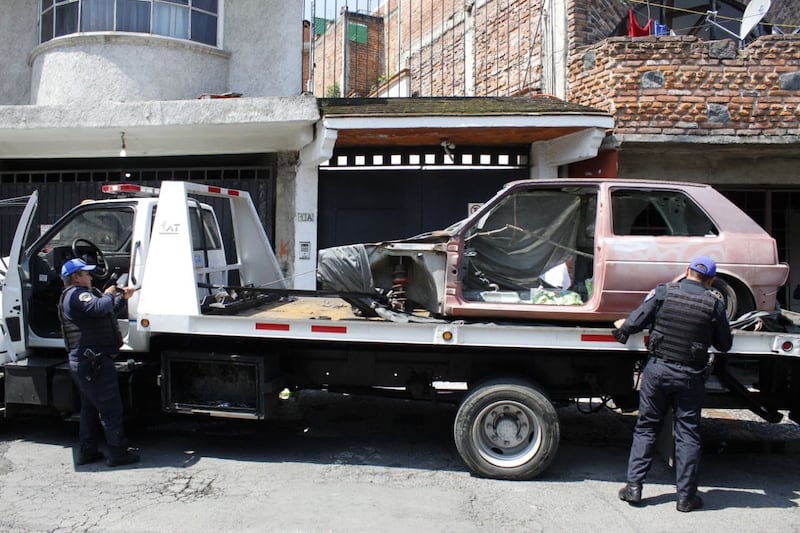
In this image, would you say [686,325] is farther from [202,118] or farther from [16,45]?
[16,45]

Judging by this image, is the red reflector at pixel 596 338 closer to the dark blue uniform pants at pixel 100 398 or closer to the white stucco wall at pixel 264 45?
the dark blue uniform pants at pixel 100 398

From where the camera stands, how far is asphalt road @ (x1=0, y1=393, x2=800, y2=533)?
4.37m

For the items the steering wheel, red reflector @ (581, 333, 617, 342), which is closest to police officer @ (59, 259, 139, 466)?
the steering wheel

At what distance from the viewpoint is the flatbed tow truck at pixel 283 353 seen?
5.14 metres

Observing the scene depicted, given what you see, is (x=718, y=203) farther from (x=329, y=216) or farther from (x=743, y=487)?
(x=329, y=216)

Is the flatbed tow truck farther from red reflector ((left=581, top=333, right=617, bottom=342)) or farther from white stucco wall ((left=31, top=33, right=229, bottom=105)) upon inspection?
white stucco wall ((left=31, top=33, right=229, bottom=105))

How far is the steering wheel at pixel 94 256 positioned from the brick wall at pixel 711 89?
6866mm

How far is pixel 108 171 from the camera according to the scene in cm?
1077

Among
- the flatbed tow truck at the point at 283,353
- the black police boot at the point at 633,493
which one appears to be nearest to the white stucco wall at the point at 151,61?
the flatbed tow truck at the point at 283,353

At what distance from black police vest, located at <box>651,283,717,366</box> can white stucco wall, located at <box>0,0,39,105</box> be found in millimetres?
11167

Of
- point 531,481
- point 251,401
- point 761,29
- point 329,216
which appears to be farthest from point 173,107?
point 761,29

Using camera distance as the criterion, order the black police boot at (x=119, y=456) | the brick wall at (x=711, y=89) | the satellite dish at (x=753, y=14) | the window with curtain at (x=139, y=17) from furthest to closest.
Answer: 1. the window with curtain at (x=139, y=17)
2. the satellite dish at (x=753, y=14)
3. the brick wall at (x=711, y=89)
4. the black police boot at (x=119, y=456)

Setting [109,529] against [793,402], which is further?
[793,402]

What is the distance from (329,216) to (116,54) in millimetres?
4140
